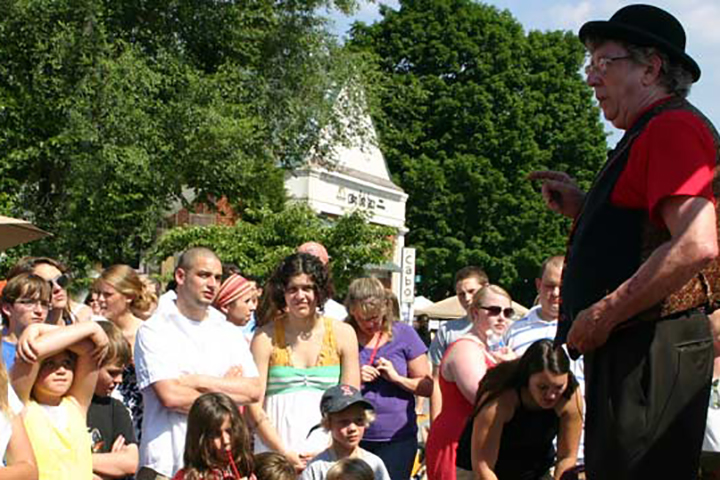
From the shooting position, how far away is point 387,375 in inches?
303

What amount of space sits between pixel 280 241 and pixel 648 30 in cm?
2069

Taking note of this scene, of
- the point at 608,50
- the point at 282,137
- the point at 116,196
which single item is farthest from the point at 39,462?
the point at 282,137

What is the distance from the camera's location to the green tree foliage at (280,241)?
75.5 feet

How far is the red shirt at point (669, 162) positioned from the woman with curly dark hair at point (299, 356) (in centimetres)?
397

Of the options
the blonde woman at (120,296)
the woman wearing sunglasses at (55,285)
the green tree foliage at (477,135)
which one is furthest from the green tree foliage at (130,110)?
the green tree foliage at (477,135)

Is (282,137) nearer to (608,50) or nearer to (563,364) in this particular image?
(563,364)

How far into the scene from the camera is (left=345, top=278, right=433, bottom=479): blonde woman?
301 inches

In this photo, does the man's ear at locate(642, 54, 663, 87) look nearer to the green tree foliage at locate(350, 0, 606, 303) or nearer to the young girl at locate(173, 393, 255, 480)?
the young girl at locate(173, 393, 255, 480)

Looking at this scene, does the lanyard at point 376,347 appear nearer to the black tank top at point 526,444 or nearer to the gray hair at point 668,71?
the black tank top at point 526,444

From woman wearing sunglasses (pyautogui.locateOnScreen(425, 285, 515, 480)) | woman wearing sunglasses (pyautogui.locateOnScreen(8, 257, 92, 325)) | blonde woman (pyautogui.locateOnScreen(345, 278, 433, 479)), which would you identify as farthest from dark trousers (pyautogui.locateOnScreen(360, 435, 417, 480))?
woman wearing sunglasses (pyautogui.locateOnScreen(8, 257, 92, 325))

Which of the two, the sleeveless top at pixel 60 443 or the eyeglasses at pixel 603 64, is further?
the sleeveless top at pixel 60 443

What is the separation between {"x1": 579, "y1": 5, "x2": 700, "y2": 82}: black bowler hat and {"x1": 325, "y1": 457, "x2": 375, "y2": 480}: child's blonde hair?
3338mm

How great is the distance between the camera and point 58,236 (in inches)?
858

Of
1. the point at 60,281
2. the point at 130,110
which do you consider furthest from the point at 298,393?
the point at 130,110
